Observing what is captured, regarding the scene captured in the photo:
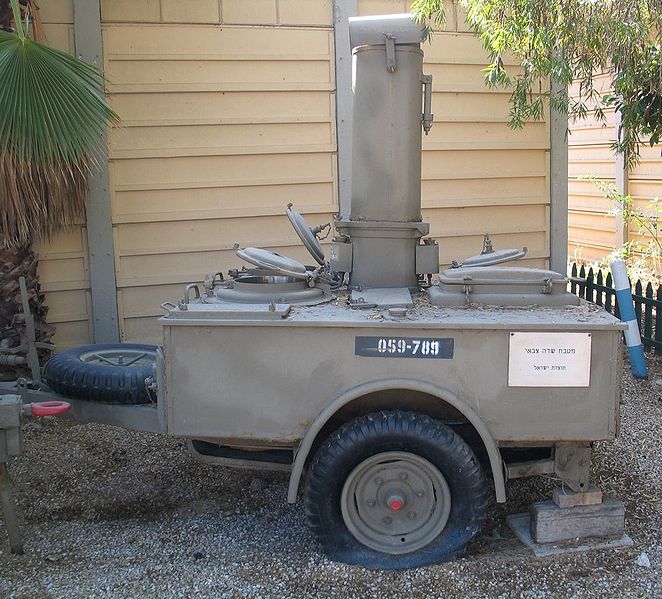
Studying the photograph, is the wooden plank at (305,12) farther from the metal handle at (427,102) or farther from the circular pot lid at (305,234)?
the circular pot lid at (305,234)

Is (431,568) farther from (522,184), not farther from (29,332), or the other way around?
(522,184)

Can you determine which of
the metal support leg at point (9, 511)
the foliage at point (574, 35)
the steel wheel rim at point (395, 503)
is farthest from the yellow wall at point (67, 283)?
the steel wheel rim at point (395, 503)

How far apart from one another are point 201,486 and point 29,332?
136cm

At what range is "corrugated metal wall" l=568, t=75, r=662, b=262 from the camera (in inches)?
511

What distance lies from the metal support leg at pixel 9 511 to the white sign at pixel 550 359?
7.94 feet

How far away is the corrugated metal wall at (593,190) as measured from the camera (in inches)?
511

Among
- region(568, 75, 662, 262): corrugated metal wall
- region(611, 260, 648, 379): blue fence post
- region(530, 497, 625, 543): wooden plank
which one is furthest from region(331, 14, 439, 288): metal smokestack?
region(568, 75, 662, 262): corrugated metal wall

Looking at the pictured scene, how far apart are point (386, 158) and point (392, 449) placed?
1.55 m

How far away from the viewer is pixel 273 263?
3953mm

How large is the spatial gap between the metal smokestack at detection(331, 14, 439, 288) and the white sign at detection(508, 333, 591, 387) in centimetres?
96

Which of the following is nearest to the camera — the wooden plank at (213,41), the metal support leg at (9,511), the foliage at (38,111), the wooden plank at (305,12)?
the metal support leg at (9,511)

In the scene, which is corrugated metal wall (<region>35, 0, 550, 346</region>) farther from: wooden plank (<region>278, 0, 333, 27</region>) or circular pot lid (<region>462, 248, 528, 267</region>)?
circular pot lid (<region>462, 248, 528, 267</region>)

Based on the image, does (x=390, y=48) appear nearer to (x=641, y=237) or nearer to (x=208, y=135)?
(x=208, y=135)

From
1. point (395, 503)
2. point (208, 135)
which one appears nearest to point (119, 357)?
point (395, 503)
